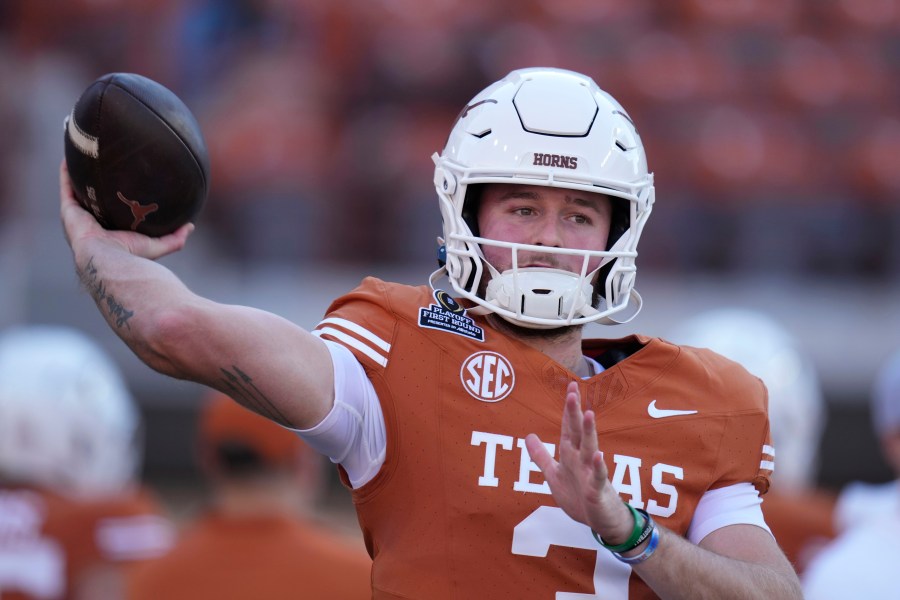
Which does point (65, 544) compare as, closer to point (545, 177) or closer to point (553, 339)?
point (553, 339)

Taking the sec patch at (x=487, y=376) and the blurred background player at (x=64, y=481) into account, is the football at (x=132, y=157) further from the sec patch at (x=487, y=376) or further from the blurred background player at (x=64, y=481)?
the blurred background player at (x=64, y=481)

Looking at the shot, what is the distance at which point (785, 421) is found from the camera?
13.6ft

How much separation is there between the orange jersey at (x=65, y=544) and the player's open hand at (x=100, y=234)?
1746mm

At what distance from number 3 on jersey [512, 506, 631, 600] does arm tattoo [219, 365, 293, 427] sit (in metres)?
0.43

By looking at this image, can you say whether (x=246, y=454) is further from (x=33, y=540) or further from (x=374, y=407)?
(x=374, y=407)

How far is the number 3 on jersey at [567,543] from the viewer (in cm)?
205

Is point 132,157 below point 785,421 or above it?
above

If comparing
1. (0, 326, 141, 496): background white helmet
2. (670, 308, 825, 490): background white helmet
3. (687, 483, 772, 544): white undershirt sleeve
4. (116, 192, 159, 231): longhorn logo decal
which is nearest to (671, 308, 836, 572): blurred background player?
(670, 308, 825, 490): background white helmet

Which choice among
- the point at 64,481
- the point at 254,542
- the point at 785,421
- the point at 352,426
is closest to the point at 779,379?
the point at 785,421

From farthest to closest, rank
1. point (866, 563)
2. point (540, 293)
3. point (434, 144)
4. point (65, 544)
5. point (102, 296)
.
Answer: point (434, 144), point (65, 544), point (866, 563), point (540, 293), point (102, 296)

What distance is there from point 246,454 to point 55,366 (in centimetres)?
119

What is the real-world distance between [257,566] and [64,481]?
1.15 meters

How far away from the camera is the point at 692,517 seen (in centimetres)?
217

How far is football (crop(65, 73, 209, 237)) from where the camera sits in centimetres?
209
